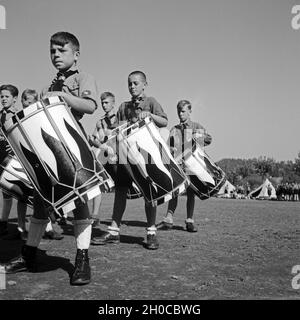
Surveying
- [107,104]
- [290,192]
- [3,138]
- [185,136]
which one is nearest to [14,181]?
[3,138]

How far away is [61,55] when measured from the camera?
134 inches

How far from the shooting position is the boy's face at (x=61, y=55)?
3383 mm

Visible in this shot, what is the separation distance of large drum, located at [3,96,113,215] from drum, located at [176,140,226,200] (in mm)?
3282

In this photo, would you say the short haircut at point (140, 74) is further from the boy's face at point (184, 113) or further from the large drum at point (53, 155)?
the large drum at point (53, 155)

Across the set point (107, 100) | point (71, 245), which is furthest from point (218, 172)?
point (71, 245)

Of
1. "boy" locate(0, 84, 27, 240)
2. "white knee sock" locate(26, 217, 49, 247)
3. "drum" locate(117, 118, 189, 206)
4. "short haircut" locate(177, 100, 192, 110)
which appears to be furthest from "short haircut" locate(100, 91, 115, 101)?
"white knee sock" locate(26, 217, 49, 247)

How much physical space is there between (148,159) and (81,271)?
5.21ft

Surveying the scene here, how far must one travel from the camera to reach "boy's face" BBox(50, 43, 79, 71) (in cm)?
338

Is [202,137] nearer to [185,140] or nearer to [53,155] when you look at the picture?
[185,140]

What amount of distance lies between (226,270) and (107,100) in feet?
13.7
